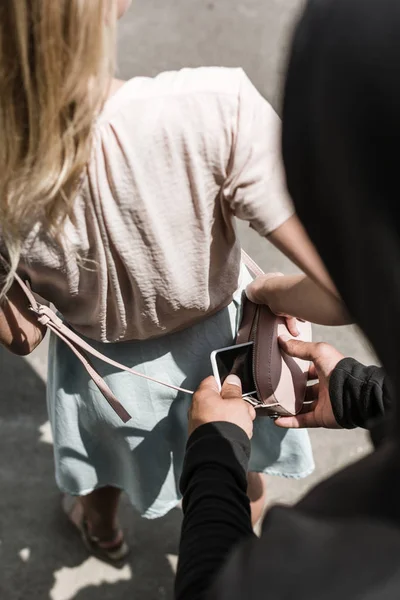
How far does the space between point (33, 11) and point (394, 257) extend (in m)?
0.51

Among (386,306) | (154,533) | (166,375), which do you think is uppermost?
(386,306)

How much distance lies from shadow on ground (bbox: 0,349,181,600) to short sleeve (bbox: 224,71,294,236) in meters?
1.30

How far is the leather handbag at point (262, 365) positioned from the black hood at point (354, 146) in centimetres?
66

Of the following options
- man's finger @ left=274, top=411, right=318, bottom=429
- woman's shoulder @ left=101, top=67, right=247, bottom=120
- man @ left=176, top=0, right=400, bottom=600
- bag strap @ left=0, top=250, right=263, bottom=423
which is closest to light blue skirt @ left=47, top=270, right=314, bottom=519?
bag strap @ left=0, top=250, right=263, bottom=423

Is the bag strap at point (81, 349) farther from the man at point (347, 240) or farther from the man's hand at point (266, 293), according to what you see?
the man at point (347, 240)

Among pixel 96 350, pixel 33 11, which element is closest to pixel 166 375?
pixel 96 350

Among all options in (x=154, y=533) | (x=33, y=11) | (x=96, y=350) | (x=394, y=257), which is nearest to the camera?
(x=394, y=257)

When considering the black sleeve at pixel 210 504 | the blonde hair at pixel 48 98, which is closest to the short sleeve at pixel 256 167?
the blonde hair at pixel 48 98

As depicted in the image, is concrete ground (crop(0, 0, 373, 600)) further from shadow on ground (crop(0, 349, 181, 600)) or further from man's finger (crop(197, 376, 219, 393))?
man's finger (crop(197, 376, 219, 393))

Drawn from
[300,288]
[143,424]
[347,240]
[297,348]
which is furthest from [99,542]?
[347,240]

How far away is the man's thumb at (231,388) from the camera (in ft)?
3.87

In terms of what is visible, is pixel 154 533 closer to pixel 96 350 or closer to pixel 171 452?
pixel 171 452

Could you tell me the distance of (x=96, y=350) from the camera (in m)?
1.21

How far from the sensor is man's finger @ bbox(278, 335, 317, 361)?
1.23 metres
